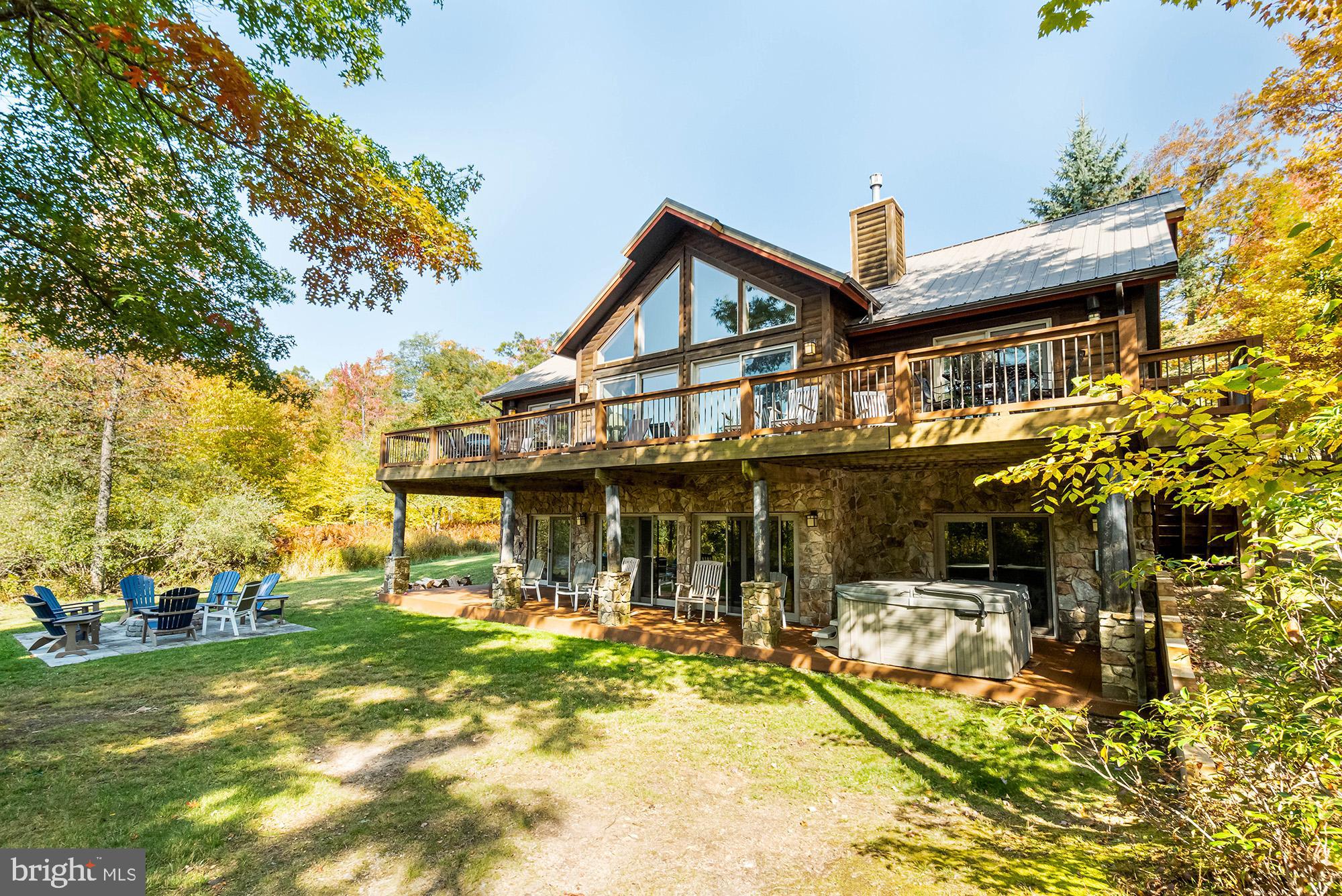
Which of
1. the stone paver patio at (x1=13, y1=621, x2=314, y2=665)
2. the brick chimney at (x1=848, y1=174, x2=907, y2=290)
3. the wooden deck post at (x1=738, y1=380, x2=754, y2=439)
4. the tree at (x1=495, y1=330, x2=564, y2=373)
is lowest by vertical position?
the stone paver patio at (x1=13, y1=621, x2=314, y2=665)

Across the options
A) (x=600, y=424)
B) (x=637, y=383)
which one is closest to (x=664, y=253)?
(x=637, y=383)

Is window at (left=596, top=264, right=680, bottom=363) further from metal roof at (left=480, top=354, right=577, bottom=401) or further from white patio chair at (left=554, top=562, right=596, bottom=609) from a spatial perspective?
white patio chair at (left=554, top=562, right=596, bottom=609)

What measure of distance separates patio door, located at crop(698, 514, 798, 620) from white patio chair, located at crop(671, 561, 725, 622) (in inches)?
9.2

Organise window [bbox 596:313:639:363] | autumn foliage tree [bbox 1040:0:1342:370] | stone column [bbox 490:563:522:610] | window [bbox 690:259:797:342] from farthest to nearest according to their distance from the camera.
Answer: window [bbox 596:313:639:363] → stone column [bbox 490:563:522:610] → window [bbox 690:259:797:342] → autumn foliage tree [bbox 1040:0:1342:370]

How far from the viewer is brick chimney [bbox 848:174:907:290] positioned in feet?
40.8

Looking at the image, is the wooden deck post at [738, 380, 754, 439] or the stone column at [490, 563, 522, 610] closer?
the wooden deck post at [738, 380, 754, 439]

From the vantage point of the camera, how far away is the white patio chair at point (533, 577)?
44.7 feet

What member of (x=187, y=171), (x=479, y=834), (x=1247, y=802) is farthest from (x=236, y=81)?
(x=1247, y=802)

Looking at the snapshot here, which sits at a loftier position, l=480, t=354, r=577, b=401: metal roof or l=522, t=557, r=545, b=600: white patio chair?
l=480, t=354, r=577, b=401: metal roof

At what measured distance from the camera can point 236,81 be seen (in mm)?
5695

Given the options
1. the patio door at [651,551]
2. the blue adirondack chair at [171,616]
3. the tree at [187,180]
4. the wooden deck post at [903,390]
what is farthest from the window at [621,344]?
the blue adirondack chair at [171,616]

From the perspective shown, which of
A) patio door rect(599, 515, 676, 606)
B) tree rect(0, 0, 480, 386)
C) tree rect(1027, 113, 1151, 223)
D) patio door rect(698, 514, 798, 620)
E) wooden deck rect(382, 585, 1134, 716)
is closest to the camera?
tree rect(0, 0, 480, 386)

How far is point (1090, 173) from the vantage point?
22828 mm

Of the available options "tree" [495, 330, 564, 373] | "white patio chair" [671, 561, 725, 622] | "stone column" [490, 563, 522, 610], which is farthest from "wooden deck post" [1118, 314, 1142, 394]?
"tree" [495, 330, 564, 373]
